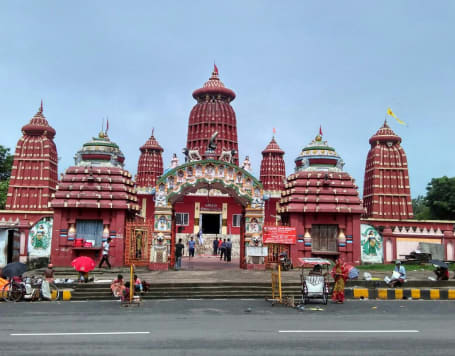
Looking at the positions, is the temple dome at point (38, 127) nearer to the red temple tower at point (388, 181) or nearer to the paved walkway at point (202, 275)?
the paved walkway at point (202, 275)

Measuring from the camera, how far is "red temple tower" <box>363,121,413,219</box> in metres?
46.5

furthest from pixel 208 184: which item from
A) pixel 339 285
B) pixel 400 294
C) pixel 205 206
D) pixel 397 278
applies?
pixel 205 206

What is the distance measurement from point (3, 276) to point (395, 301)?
519 inches

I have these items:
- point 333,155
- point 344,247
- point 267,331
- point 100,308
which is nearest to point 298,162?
point 333,155

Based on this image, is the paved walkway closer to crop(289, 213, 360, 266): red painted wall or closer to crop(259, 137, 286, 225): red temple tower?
crop(289, 213, 360, 266): red painted wall

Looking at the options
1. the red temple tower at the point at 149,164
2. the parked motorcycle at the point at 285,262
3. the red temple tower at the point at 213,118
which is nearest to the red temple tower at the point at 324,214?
the parked motorcycle at the point at 285,262

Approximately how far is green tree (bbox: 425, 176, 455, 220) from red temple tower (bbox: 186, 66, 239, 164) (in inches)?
819

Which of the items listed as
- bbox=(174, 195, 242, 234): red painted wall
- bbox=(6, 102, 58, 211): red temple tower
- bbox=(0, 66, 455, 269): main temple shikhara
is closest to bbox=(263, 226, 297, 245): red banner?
bbox=(0, 66, 455, 269): main temple shikhara

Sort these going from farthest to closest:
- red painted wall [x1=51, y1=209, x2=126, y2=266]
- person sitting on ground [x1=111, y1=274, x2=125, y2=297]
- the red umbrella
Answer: red painted wall [x1=51, y1=209, x2=126, y2=266] → the red umbrella → person sitting on ground [x1=111, y1=274, x2=125, y2=297]

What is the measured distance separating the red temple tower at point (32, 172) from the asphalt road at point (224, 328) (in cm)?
3069

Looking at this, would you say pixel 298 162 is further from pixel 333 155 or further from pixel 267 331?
pixel 267 331

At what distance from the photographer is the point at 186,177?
2417cm

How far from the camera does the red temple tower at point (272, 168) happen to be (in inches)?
2256

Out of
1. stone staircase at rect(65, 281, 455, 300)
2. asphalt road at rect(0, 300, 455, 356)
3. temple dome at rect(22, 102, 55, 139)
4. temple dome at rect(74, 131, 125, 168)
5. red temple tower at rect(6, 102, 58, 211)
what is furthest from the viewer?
temple dome at rect(22, 102, 55, 139)
